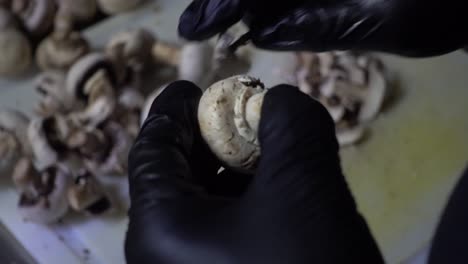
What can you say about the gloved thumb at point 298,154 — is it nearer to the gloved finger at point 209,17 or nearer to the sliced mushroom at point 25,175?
the gloved finger at point 209,17

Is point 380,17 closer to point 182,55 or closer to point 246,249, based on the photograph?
point 246,249

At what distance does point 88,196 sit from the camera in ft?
3.40

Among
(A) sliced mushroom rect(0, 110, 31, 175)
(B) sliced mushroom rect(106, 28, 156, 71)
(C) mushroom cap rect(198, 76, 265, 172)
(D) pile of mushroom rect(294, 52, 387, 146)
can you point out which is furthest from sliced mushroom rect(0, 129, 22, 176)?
(C) mushroom cap rect(198, 76, 265, 172)

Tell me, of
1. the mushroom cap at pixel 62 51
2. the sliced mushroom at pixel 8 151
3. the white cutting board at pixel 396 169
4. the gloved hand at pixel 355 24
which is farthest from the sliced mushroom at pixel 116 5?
the gloved hand at pixel 355 24

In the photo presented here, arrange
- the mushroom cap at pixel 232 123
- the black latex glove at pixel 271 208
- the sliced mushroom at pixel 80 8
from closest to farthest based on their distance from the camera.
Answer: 1. the black latex glove at pixel 271 208
2. the mushroom cap at pixel 232 123
3. the sliced mushroom at pixel 80 8

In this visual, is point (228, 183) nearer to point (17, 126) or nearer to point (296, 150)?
point (296, 150)

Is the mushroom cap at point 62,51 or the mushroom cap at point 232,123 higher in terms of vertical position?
the mushroom cap at point 232,123

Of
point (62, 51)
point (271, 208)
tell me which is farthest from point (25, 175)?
point (271, 208)

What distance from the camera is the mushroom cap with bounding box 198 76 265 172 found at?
0.63m

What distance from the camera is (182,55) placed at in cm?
118

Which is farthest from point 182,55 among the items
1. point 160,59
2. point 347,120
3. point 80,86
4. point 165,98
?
point 165,98

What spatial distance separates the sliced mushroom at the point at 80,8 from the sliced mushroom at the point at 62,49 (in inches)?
2.1

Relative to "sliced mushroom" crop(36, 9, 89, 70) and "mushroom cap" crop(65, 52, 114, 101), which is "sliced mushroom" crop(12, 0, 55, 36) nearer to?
"sliced mushroom" crop(36, 9, 89, 70)

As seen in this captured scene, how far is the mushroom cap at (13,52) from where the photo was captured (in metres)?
1.22
